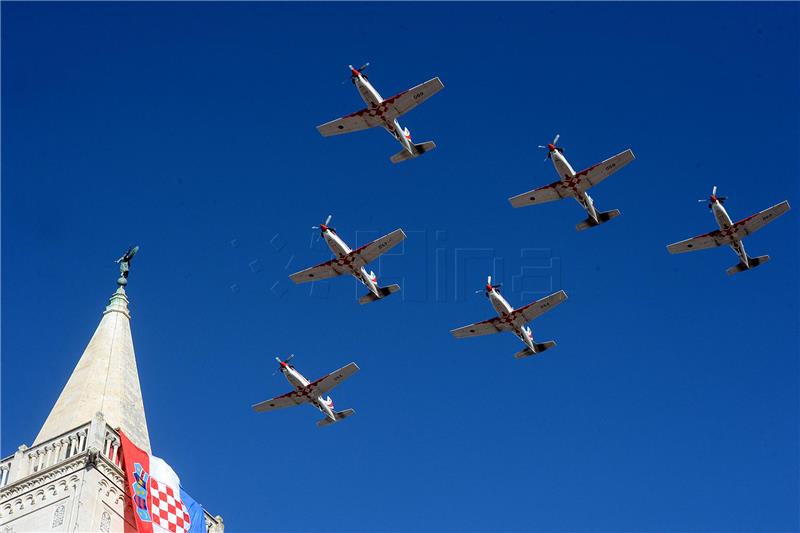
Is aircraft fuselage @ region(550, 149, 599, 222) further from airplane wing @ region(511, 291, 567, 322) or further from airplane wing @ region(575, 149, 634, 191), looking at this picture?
airplane wing @ region(511, 291, 567, 322)

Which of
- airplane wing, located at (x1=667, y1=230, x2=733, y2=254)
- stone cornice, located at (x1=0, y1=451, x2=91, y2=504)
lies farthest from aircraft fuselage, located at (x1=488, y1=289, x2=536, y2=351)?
stone cornice, located at (x1=0, y1=451, x2=91, y2=504)

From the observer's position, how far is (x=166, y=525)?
70.0 m

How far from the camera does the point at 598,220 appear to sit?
299 feet

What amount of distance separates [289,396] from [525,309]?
2105 centimetres

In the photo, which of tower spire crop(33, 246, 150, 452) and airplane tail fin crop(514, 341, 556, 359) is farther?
airplane tail fin crop(514, 341, 556, 359)

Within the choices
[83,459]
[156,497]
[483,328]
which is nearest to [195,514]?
[156,497]

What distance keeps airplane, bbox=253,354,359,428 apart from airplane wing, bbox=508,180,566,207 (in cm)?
1903

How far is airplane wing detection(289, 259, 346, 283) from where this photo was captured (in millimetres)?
89625

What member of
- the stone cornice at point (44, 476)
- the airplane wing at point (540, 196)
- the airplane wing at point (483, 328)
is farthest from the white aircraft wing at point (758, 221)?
the stone cornice at point (44, 476)

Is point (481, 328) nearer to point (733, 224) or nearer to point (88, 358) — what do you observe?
point (733, 224)

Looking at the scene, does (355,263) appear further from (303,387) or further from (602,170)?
(602,170)

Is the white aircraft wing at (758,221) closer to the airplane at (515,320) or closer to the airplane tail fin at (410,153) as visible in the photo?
the airplane at (515,320)

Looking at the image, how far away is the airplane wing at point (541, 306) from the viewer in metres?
90.2

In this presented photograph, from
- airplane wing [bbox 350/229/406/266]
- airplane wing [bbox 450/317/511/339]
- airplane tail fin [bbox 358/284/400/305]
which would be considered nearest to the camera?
airplane wing [bbox 350/229/406/266]
